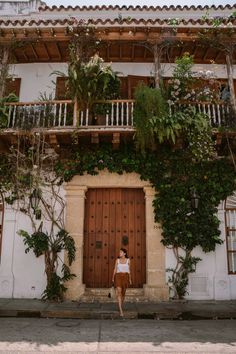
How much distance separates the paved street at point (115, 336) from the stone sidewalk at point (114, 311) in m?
0.42

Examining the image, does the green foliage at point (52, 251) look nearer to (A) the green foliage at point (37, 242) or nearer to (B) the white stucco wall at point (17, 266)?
(A) the green foliage at point (37, 242)

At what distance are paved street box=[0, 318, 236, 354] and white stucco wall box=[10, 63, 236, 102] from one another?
22.5 feet

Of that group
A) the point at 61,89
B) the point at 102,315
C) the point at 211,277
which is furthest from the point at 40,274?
the point at 61,89

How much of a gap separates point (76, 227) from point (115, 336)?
14.1 feet

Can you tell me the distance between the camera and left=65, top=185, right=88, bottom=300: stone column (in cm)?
999

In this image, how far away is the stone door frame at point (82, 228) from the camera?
9.98 meters

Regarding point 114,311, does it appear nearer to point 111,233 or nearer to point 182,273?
point 182,273

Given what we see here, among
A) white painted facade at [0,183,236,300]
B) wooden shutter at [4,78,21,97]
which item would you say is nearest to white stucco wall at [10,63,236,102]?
wooden shutter at [4,78,21,97]

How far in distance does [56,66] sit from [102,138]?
3.22 meters

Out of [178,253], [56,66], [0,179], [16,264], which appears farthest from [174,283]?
[56,66]

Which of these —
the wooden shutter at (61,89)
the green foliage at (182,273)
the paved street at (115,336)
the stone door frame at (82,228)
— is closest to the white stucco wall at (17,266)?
the stone door frame at (82,228)

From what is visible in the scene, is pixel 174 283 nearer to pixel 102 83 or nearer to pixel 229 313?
pixel 229 313

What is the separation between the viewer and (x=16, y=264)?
10242 mm

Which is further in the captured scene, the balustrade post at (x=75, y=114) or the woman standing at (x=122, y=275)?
the balustrade post at (x=75, y=114)
